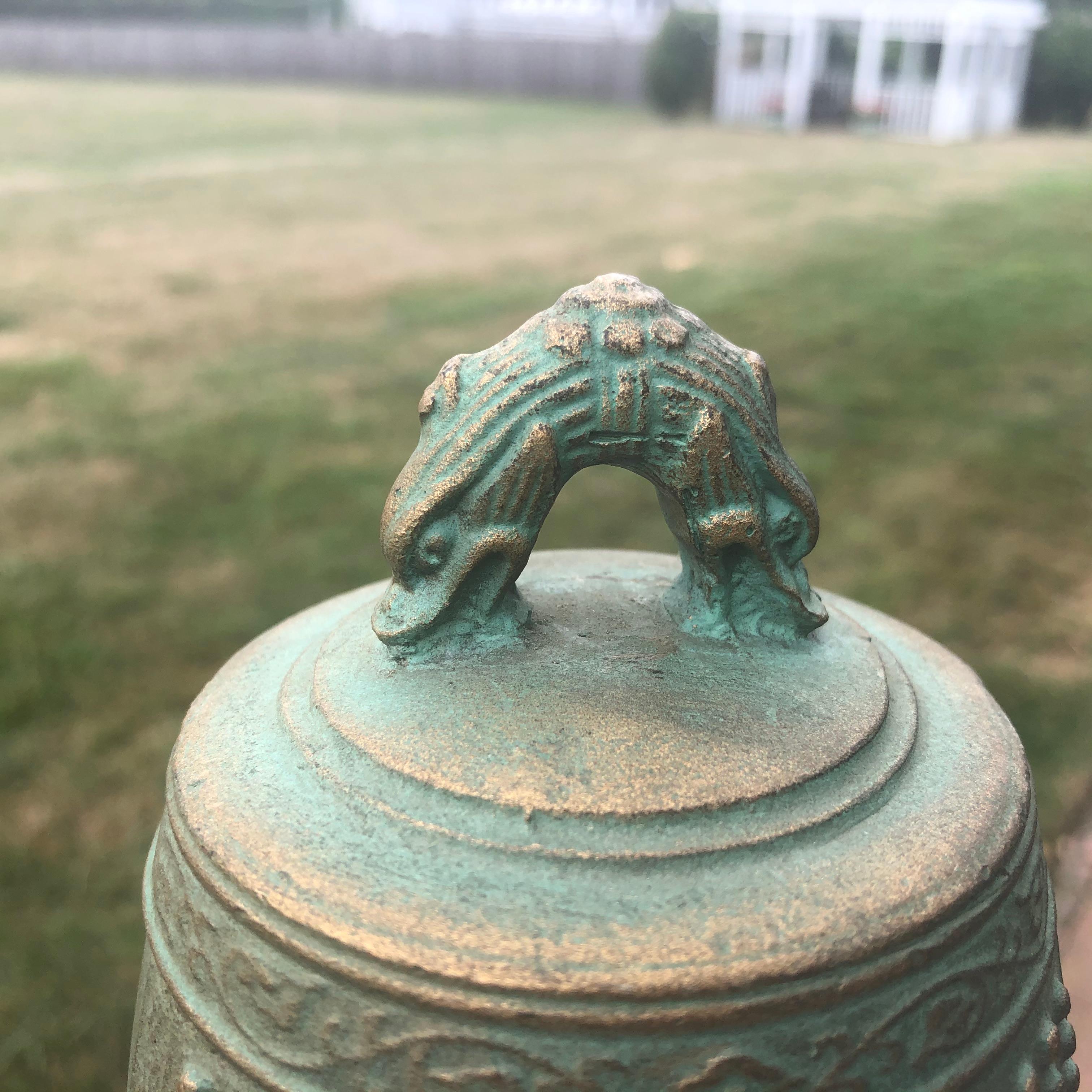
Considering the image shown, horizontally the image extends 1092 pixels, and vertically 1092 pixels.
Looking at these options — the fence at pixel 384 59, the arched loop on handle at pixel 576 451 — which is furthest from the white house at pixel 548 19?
the arched loop on handle at pixel 576 451

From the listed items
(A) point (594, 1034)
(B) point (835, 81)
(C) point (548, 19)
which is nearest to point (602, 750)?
(A) point (594, 1034)

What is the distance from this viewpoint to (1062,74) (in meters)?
9.24

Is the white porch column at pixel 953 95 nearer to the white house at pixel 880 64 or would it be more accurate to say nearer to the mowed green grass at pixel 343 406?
the white house at pixel 880 64

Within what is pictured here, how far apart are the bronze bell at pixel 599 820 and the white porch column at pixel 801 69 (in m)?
9.06

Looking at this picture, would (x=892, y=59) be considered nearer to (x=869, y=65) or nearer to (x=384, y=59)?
(x=869, y=65)

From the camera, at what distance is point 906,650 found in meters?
1.49

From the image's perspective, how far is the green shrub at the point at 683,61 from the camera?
32.1ft

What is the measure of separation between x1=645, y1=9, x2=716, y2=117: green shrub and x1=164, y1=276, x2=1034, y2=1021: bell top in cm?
965

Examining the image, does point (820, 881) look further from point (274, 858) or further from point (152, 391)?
point (152, 391)

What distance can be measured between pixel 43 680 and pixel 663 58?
911 cm

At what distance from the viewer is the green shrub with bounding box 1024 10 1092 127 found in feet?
29.7

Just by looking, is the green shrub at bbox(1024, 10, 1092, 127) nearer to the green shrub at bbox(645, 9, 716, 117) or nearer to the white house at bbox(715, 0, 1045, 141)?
the white house at bbox(715, 0, 1045, 141)

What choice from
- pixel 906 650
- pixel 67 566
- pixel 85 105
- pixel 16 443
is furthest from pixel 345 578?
pixel 85 105

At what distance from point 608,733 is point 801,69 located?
31.5 feet
